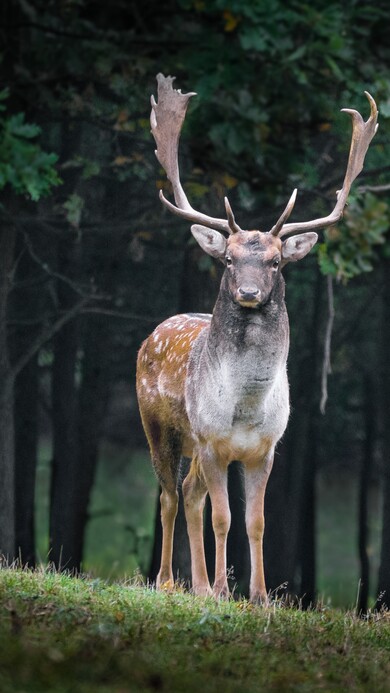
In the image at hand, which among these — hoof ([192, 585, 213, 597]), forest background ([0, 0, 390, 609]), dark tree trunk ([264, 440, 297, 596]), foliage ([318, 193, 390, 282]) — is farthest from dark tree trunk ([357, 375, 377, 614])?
hoof ([192, 585, 213, 597])

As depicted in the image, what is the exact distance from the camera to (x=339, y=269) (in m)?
13.1

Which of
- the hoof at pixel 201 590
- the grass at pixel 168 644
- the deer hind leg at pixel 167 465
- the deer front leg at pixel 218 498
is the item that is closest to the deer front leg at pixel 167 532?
the deer hind leg at pixel 167 465

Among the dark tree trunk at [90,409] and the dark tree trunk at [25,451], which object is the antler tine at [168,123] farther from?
the dark tree trunk at [90,409]

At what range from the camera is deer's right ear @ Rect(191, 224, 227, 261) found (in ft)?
32.4

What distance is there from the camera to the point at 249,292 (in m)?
9.26

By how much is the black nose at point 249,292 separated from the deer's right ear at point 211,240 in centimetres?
66

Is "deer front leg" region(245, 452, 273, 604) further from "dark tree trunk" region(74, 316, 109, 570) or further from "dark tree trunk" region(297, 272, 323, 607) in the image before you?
"dark tree trunk" region(297, 272, 323, 607)

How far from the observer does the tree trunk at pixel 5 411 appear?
45.1 feet

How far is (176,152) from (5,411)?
3.92m

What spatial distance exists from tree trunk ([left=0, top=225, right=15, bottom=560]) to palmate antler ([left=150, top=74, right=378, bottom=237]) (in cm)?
300

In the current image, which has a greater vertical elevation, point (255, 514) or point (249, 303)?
point (249, 303)

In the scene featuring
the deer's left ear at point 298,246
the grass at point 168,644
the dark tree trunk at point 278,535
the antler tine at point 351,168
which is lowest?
the dark tree trunk at point 278,535

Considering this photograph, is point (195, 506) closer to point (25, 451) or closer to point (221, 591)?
point (221, 591)

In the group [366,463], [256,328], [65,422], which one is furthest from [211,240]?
[366,463]
